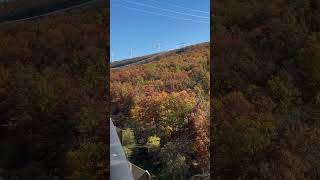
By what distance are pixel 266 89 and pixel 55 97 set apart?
3.00 meters

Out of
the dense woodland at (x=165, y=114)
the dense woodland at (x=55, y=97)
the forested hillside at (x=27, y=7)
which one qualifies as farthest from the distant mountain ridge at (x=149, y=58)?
the forested hillside at (x=27, y=7)

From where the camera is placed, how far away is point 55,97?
6.70 meters

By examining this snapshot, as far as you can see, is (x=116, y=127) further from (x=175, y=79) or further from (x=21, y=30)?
(x=21, y=30)

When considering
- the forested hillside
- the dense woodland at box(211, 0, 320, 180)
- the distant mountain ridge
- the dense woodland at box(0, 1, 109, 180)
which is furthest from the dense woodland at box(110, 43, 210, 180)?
the forested hillside

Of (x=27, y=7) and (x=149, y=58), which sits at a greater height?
(x=27, y=7)

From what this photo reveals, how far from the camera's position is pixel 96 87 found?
665 centimetres

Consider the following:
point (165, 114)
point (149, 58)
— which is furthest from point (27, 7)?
point (165, 114)

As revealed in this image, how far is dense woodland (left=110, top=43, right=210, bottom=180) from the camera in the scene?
21.1ft

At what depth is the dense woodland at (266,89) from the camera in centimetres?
637

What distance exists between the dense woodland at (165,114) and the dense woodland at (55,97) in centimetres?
48

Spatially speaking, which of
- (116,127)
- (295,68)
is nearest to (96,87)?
(116,127)

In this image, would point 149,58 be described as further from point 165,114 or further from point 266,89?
point 266,89

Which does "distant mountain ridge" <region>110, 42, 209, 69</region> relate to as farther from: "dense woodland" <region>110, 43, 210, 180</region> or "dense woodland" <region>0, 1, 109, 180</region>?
"dense woodland" <region>0, 1, 109, 180</region>

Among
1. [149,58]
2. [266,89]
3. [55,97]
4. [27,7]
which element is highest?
[27,7]
